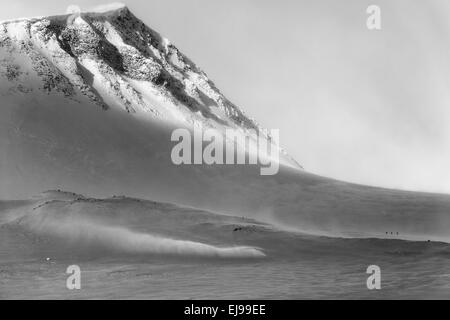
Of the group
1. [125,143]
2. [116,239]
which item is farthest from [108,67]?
[116,239]

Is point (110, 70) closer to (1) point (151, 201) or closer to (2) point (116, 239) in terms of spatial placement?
(1) point (151, 201)

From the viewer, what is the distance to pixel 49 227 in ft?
231

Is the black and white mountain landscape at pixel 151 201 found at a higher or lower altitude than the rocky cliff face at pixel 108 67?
lower

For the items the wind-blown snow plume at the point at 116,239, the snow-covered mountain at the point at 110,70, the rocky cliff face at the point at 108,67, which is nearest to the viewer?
the wind-blown snow plume at the point at 116,239

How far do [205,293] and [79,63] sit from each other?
12457 centimetres

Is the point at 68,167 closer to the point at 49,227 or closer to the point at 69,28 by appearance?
the point at 49,227

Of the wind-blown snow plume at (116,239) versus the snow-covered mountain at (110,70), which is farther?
the snow-covered mountain at (110,70)

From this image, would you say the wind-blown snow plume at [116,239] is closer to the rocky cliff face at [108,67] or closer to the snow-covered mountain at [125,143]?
the snow-covered mountain at [125,143]

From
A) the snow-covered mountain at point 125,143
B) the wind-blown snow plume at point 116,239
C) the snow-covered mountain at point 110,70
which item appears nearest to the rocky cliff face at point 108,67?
the snow-covered mountain at point 110,70

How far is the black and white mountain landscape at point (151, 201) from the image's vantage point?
1804 inches

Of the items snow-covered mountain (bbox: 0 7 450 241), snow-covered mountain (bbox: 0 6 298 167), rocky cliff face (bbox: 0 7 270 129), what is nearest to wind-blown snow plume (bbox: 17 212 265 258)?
snow-covered mountain (bbox: 0 7 450 241)

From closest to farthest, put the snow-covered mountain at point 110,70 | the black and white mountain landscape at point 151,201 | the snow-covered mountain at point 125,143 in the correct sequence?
1. the black and white mountain landscape at point 151,201
2. the snow-covered mountain at point 125,143
3. the snow-covered mountain at point 110,70

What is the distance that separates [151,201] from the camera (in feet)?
280
